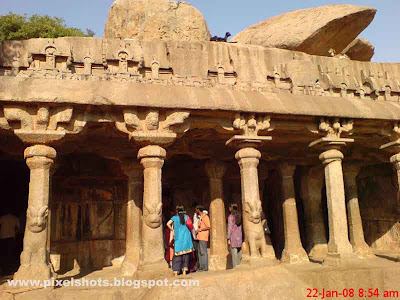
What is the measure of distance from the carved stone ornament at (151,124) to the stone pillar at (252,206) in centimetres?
155

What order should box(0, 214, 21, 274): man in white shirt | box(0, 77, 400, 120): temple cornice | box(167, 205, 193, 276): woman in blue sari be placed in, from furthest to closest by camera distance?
box(0, 214, 21, 274): man in white shirt < box(167, 205, 193, 276): woman in blue sari < box(0, 77, 400, 120): temple cornice

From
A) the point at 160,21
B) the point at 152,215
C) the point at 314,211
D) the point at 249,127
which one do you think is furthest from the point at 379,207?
the point at 160,21

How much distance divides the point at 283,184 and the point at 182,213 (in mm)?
3872

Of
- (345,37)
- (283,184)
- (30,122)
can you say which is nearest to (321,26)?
(345,37)

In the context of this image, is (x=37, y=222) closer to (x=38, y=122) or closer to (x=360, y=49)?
(x=38, y=122)

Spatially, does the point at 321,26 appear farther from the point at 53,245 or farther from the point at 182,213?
the point at 53,245

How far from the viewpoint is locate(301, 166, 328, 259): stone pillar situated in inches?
438

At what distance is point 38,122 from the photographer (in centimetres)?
599

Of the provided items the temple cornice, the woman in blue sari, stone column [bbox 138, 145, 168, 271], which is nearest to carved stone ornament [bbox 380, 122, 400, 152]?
the temple cornice

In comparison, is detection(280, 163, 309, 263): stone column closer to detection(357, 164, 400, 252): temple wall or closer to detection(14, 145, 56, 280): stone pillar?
detection(357, 164, 400, 252): temple wall

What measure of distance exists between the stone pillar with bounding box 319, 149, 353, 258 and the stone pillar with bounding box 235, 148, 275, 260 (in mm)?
1487

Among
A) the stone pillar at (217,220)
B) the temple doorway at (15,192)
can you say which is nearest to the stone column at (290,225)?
the stone pillar at (217,220)

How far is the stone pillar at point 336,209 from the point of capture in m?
7.37
